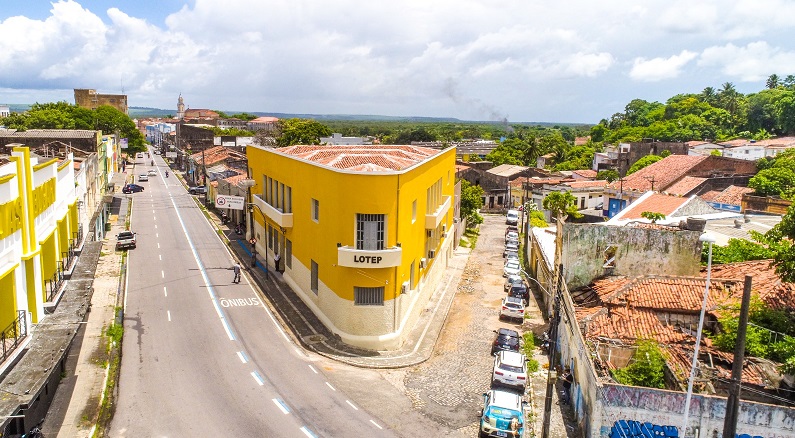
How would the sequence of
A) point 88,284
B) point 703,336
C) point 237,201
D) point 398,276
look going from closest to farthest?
point 703,336 → point 88,284 → point 398,276 → point 237,201

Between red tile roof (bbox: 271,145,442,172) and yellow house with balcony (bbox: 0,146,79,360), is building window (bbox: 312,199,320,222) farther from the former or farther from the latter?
yellow house with balcony (bbox: 0,146,79,360)

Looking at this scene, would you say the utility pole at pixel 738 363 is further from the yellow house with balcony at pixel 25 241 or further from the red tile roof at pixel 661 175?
the red tile roof at pixel 661 175

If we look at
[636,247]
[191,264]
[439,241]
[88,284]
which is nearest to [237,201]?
[191,264]

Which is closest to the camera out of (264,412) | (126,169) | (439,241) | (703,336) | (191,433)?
(191,433)

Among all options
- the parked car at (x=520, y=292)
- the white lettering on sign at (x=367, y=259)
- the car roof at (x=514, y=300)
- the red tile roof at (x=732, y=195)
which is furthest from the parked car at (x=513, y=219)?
the white lettering on sign at (x=367, y=259)

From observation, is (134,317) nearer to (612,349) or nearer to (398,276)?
(398,276)

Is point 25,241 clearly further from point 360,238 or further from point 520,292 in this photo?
point 520,292
